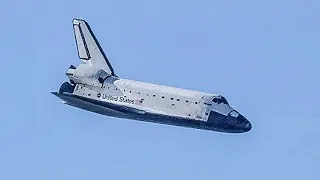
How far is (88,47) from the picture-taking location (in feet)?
368

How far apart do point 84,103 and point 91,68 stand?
4763mm

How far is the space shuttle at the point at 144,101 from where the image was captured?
318 feet

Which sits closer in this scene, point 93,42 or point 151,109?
point 151,109

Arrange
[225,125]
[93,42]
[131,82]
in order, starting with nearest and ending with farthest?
[225,125], [131,82], [93,42]

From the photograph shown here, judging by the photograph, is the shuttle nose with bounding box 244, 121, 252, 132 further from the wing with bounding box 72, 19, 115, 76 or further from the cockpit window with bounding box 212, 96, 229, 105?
the wing with bounding box 72, 19, 115, 76

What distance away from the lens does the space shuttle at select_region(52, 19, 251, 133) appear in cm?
9681

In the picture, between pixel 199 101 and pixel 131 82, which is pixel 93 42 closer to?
pixel 131 82

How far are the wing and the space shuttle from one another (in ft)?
2.39

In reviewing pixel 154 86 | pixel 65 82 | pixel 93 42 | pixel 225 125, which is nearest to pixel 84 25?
pixel 93 42

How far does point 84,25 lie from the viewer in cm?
11381

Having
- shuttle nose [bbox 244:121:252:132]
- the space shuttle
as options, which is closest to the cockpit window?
the space shuttle

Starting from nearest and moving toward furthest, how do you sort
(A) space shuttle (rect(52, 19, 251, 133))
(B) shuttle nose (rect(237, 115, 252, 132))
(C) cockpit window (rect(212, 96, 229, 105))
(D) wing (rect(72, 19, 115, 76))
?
1. (B) shuttle nose (rect(237, 115, 252, 132))
2. (A) space shuttle (rect(52, 19, 251, 133))
3. (C) cockpit window (rect(212, 96, 229, 105))
4. (D) wing (rect(72, 19, 115, 76))

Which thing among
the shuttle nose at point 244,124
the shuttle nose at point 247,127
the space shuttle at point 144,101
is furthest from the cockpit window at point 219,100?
the shuttle nose at point 247,127

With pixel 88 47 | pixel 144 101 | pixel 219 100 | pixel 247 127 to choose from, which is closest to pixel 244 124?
pixel 247 127
